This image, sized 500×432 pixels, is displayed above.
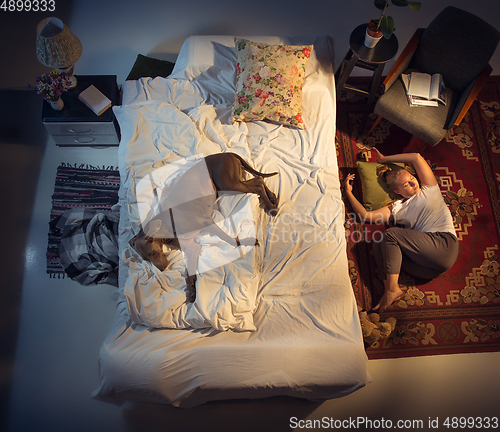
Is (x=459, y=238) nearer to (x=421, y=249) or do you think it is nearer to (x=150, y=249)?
(x=421, y=249)

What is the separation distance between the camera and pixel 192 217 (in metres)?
2.28

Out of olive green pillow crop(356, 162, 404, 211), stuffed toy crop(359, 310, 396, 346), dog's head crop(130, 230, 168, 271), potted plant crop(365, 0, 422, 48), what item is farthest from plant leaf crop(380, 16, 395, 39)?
dog's head crop(130, 230, 168, 271)

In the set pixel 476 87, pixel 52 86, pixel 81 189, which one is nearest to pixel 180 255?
pixel 81 189

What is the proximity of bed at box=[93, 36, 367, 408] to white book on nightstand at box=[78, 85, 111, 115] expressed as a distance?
0.17m

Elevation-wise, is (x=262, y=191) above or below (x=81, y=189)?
above

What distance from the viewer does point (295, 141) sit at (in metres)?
2.73

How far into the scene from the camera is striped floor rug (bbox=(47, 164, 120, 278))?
2.96m

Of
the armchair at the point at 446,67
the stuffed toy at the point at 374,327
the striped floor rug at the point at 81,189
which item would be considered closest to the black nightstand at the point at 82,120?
the striped floor rug at the point at 81,189

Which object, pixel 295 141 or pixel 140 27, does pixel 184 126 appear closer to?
pixel 295 141

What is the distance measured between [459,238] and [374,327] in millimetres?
1170

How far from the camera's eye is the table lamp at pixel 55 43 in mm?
2469

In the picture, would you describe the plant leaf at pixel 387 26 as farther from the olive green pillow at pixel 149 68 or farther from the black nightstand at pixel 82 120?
the black nightstand at pixel 82 120

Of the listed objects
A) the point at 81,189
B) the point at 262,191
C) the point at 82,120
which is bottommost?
the point at 81,189

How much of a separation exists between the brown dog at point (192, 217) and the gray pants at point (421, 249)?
0.97 m
